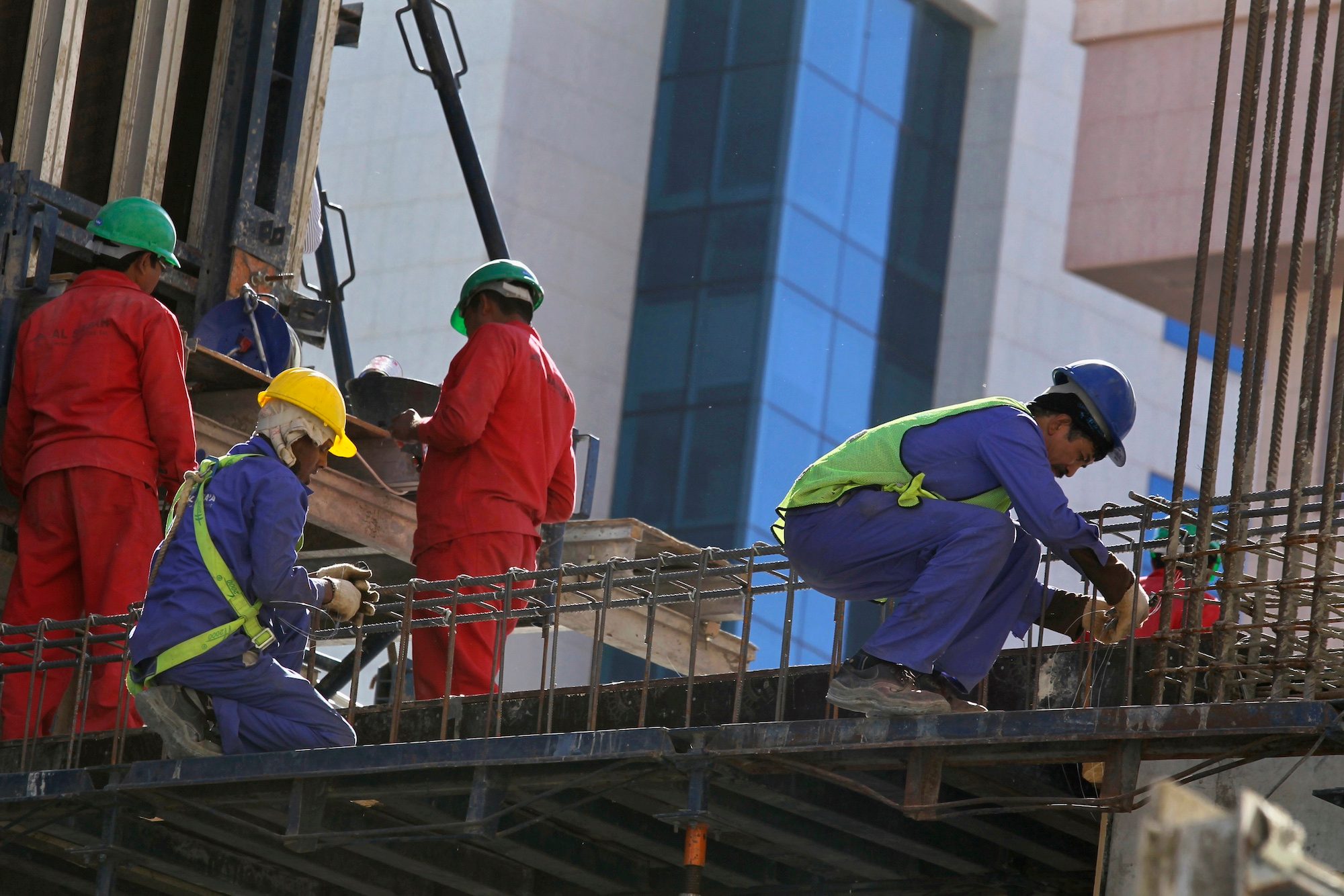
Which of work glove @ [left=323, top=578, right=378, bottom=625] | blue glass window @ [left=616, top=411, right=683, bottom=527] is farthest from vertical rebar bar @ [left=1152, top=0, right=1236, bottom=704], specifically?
blue glass window @ [left=616, top=411, right=683, bottom=527]

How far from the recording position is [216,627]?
8094 mm

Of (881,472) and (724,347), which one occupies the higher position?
(724,347)

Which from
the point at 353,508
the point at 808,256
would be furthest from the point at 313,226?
the point at 808,256

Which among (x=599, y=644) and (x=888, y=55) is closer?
(x=599, y=644)

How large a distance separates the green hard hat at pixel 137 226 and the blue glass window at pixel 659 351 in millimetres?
27545

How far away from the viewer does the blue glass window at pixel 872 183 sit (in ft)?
128

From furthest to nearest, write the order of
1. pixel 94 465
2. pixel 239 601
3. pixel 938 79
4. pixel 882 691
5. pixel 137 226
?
pixel 938 79
pixel 137 226
pixel 94 465
pixel 239 601
pixel 882 691

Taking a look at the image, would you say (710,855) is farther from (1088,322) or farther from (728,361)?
(1088,322)

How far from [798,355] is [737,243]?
7.00ft

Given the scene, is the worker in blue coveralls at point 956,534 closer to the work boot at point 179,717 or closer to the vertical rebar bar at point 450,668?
the vertical rebar bar at point 450,668

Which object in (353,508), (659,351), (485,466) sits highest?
(659,351)

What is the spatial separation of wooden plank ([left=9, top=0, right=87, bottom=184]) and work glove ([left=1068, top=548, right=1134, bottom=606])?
7.22m

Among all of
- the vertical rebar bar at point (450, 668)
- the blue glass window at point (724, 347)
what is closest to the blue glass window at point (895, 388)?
the blue glass window at point (724, 347)

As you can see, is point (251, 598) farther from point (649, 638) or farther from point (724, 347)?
point (724, 347)
